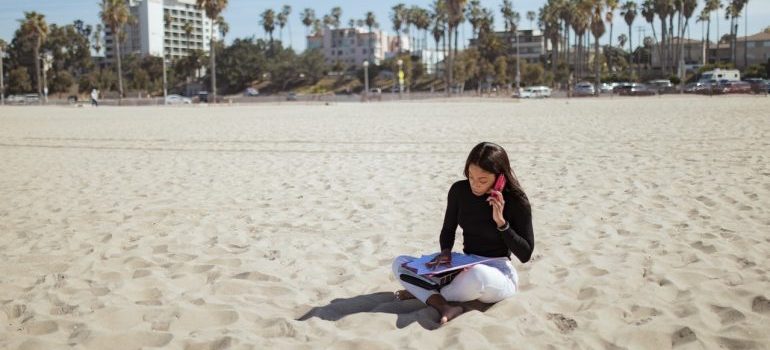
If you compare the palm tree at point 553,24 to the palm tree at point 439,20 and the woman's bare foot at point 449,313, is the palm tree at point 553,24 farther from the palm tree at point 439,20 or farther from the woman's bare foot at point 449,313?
the woman's bare foot at point 449,313

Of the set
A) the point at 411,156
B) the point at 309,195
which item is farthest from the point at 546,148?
the point at 309,195

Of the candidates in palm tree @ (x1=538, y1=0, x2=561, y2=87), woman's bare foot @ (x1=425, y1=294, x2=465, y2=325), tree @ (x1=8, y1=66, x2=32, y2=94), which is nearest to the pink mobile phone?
woman's bare foot @ (x1=425, y1=294, x2=465, y2=325)

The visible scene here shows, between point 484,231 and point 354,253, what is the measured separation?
5.94 ft

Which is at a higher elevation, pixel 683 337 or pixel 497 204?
pixel 497 204

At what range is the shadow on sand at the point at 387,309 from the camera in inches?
159

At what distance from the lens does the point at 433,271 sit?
401 cm

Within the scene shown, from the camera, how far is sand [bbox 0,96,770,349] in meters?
3.86

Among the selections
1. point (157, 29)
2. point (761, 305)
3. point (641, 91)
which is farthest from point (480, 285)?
point (157, 29)

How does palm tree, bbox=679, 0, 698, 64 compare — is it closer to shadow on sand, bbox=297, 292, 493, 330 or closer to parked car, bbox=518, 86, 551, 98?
parked car, bbox=518, 86, 551, 98

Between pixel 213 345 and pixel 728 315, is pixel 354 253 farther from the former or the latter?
pixel 728 315

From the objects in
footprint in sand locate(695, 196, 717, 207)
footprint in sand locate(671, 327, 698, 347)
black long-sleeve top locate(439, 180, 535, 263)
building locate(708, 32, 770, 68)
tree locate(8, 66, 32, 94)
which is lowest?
footprint in sand locate(671, 327, 698, 347)

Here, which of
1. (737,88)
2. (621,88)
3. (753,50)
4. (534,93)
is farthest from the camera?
(753,50)

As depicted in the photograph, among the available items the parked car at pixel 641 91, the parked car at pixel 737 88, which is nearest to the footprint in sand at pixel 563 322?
the parked car at pixel 737 88

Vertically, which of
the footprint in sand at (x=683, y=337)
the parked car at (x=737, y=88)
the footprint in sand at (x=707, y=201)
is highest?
the parked car at (x=737, y=88)
